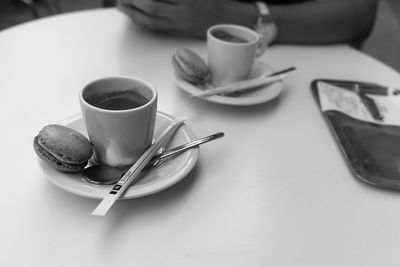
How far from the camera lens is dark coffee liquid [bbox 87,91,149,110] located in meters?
0.51

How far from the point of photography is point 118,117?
1.53 ft

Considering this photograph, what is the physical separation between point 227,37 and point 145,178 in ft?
1.25

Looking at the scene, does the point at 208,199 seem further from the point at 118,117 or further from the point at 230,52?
the point at 230,52

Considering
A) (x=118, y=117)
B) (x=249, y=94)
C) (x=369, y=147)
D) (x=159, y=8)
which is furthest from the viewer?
(x=159, y=8)

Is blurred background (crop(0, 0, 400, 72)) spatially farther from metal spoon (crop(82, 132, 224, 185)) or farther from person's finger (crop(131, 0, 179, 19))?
metal spoon (crop(82, 132, 224, 185))

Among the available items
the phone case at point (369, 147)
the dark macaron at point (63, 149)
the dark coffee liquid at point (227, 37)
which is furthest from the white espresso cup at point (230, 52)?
the dark macaron at point (63, 149)

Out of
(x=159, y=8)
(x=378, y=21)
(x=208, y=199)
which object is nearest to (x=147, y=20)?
(x=159, y=8)

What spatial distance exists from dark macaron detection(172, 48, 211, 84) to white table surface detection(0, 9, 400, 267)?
0.03 meters

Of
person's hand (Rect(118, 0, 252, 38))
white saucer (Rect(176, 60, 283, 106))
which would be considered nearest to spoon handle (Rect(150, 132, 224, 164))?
white saucer (Rect(176, 60, 283, 106))

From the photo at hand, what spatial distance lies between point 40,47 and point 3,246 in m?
0.52

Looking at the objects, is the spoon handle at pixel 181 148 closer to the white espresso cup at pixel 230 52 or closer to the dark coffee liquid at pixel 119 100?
the dark coffee liquid at pixel 119 100

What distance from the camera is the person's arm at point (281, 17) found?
89cm

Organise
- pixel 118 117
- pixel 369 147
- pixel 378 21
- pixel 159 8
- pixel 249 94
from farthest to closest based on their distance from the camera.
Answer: pixel 378 21, pixel 159 8, pixel 249 94, pixel 369 147, pixel 118 117

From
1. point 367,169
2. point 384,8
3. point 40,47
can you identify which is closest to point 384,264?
point 367,169
